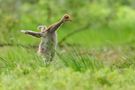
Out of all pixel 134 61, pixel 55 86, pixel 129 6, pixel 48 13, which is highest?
pixel 55 86

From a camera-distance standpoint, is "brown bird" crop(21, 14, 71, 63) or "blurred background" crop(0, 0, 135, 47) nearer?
"brown bird" crop(21, 14, 71, 63)

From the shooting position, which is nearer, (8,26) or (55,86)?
(55,86)

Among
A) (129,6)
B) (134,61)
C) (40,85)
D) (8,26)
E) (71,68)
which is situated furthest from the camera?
(129,6)

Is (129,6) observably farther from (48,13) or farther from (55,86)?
(55,86)

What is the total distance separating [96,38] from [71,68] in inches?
481

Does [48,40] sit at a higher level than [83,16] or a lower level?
higher

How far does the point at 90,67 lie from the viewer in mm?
8016

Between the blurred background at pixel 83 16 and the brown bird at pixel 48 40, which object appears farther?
the blurred background at pixel 83 16

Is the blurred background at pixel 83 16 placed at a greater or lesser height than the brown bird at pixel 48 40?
lesser

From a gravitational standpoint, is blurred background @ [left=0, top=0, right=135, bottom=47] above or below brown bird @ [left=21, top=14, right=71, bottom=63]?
below

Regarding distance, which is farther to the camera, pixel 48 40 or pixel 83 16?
pixel 83 16

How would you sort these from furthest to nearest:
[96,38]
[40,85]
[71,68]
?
1. [96,38]
2. [71,68]
3. [40,85]

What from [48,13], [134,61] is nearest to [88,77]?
[134,61]

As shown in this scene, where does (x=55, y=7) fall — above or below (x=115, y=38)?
above
